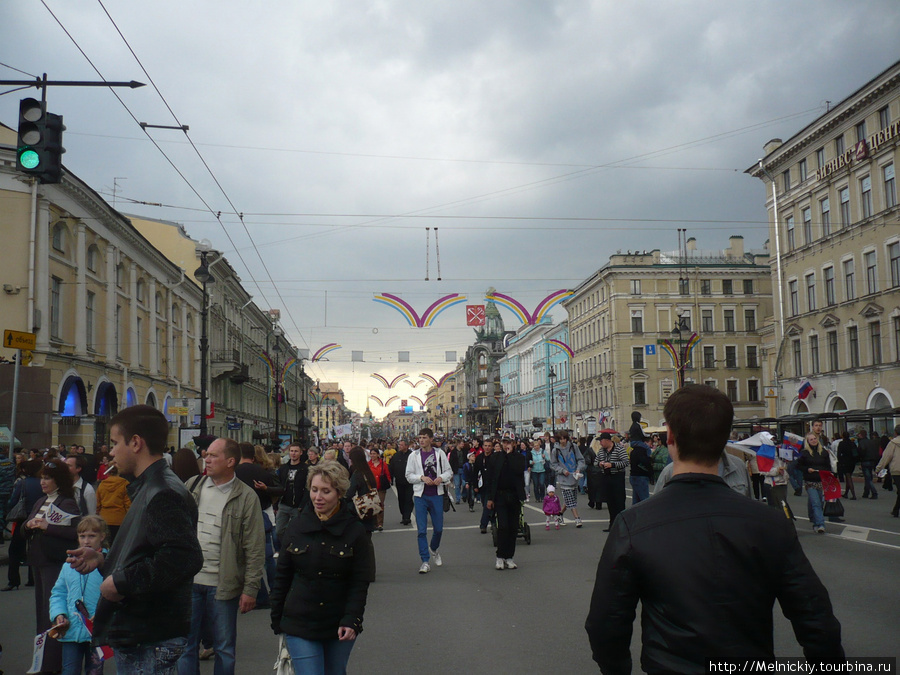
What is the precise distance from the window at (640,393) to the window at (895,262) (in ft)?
111

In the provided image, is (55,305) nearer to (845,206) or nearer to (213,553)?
(213,553)

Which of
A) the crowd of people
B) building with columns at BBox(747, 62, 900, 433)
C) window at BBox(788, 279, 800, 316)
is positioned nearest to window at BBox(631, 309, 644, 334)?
building with columns at BBox(747, 62, 900, 433)

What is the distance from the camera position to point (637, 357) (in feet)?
227

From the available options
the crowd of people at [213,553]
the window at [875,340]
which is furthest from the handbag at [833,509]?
the window at [875,340]

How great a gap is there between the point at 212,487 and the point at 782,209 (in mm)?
45094

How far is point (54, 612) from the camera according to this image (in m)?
5.29

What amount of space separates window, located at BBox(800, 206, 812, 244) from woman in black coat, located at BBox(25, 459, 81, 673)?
4248 cm

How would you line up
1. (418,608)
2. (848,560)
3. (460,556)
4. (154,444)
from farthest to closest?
(460,556), (848,560), (418,608), (154,444)

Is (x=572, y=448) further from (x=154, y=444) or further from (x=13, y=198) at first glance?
(x=13, y=198)

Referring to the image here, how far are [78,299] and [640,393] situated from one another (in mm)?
49692

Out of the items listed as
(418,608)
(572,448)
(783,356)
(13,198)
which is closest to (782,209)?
(783,356)

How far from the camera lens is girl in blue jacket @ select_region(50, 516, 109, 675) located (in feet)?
17.3

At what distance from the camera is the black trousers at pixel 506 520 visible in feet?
35.8

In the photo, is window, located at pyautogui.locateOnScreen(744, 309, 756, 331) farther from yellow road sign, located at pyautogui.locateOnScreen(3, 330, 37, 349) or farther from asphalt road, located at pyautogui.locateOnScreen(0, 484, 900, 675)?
yellow road sign, located at pyautogui.locateOnScreen(3, 330, 37, 349)
